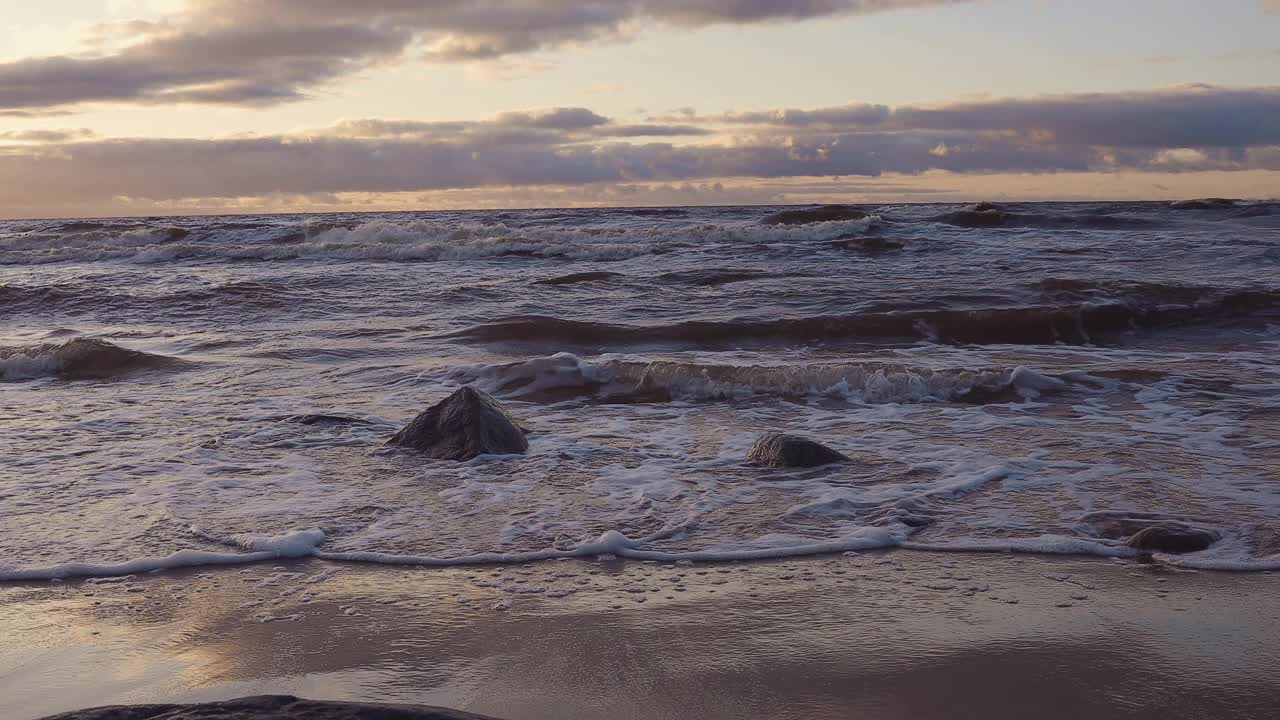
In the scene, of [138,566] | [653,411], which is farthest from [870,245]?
[138,566]

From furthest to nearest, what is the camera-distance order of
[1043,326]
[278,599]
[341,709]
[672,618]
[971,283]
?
1. [971,283]
2. [1043,326]
3. [278,599]
4. [672,618]
5. [341,709]

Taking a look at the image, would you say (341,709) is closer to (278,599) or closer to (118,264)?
(278,599)

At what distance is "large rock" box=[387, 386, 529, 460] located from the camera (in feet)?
18.8

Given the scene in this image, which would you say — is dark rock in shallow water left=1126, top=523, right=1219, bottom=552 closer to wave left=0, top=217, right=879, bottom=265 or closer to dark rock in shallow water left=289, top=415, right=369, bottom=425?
dark rock in shallow water left=289, top=415, right=369, bottom=425

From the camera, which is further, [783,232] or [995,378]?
[783,232]

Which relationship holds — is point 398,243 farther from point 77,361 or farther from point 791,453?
point 791,453

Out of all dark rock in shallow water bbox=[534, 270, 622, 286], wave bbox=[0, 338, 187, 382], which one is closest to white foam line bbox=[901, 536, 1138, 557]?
wave bbox=[0, 338, 187, 382]

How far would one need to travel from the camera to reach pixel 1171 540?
157 inches

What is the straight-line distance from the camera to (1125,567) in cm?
378

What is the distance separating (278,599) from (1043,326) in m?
9.63

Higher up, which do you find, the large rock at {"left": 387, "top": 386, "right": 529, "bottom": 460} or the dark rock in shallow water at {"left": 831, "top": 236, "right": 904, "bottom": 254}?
the dark rock in shallow water at {"left": 831, "top": 236, "right": 904, "bottom": 254}

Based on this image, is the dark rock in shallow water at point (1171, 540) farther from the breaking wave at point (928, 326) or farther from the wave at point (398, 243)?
the wave at point (398, 243)

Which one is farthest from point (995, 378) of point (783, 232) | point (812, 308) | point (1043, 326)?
point (783, 232)

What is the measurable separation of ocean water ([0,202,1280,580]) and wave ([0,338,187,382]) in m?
0.03
